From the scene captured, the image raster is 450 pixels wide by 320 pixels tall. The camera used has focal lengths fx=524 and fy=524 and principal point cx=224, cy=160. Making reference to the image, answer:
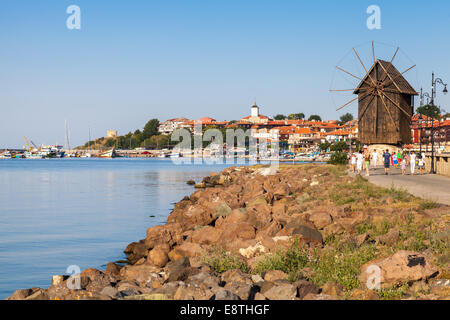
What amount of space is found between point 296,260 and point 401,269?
2.33 m

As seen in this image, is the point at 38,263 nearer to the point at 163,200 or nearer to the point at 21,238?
the point at 21,238

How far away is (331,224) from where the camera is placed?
42.8ft

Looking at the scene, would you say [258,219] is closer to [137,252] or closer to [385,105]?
[137,252]

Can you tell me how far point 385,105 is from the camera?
5144cm

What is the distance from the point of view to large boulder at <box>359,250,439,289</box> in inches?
344

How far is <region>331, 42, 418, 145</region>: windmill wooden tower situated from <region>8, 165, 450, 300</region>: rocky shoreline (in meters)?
35.8

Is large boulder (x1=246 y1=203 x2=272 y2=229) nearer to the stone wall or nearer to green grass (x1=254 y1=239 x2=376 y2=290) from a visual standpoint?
green grass (x1=254 y1=239 x2=376 y2=290)

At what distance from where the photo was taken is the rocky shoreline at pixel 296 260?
8.69 metres

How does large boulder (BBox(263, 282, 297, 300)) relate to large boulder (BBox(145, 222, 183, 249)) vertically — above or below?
above

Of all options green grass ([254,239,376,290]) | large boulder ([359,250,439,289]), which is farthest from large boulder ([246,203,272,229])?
large boulder ([359,250,439,289])

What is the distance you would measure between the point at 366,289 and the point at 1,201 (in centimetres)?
3316

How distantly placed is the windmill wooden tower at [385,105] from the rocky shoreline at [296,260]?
3584 cm

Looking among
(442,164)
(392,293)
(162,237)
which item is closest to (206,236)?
(162,237)

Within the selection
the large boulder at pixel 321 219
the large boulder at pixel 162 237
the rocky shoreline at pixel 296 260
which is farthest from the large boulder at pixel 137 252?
the large boulder at pixel 321 219
